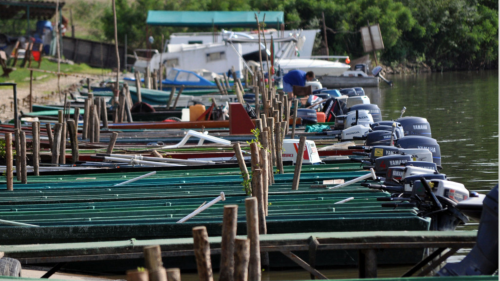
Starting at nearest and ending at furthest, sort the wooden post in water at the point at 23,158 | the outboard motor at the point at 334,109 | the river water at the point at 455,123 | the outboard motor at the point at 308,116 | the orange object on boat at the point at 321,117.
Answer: the wooden post in water at the point at 23,158, the river water at the point at 455,123, the outboard motor at the point at 308,116, the outboard motor at the point at 334,109, the orange object on boat at the point at 321,117

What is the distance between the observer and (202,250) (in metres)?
5.25

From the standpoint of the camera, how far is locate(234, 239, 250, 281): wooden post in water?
524cm

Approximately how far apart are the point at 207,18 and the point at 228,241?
43.9 m

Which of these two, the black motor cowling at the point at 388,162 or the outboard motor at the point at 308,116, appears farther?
the outboard motor at the point at 308,116

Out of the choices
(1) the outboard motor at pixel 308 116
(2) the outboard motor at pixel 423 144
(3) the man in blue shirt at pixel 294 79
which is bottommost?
(1) the outboard motor at pixel 308 116

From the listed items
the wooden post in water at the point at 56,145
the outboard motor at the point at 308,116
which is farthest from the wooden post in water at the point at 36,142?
the outboard motor at the point at 308,116

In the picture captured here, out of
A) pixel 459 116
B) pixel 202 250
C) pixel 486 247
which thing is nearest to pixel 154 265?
pixel 202 250

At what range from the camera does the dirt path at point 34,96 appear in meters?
25.1

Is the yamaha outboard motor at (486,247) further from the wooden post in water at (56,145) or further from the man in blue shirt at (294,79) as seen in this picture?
the man in blue shirt at (294,79)

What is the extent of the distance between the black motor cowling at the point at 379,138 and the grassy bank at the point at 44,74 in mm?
22652

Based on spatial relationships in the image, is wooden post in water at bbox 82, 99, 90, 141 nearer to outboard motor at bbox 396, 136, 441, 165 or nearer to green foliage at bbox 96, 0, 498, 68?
outboard motor at bbox 396, 136, 441, 165

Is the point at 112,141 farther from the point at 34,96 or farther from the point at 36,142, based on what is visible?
the point at 34,96

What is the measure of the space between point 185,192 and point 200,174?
146 centimetres

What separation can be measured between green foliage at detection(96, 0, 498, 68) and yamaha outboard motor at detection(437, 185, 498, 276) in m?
49.3
